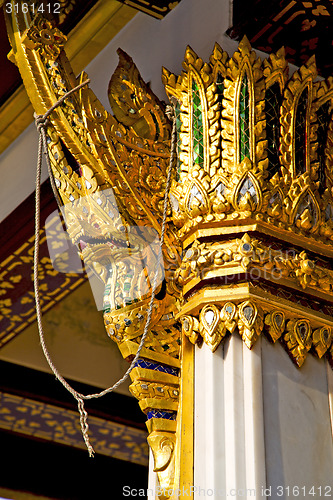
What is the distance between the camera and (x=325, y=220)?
1944 millimetres

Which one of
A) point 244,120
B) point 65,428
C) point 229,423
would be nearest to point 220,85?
point 244,120

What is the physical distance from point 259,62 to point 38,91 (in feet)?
1.59

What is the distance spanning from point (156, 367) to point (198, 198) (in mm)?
Result: 365

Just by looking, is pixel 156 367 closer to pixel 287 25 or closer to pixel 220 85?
pixel 220 85

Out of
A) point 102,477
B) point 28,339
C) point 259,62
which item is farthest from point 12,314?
point 259,62

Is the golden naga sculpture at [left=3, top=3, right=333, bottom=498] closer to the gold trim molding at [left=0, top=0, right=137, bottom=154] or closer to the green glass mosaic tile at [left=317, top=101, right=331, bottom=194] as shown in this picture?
the green glass mosaic tile at [left=317, top=101, right=331, bottom=194]

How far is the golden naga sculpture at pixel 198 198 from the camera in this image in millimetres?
1868

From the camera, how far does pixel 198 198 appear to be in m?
1.93

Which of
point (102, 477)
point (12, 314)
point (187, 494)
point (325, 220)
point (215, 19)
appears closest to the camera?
point (187, 494)

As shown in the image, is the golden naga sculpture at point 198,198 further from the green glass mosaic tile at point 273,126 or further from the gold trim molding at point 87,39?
the gold trim molding at point 87,39

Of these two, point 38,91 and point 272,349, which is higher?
point 38,91

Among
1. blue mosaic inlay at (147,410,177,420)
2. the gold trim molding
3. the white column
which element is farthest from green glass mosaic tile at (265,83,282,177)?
the gold trim molding

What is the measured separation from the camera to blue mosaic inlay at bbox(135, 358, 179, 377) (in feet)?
6.40

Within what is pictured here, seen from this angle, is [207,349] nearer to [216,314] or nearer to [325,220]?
[216,314]
